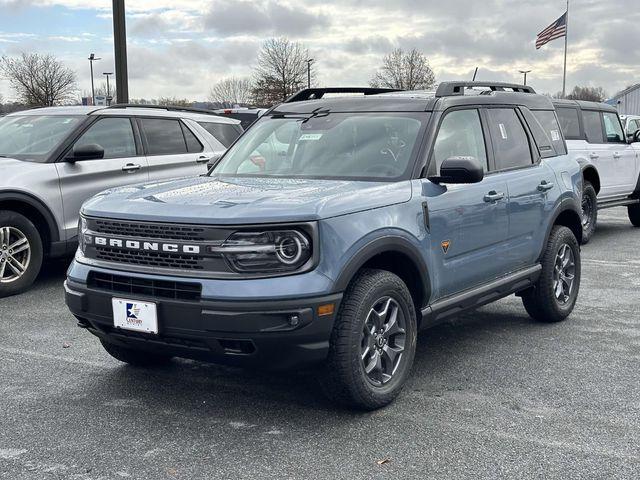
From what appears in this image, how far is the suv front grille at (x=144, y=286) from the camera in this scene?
3.73 meters

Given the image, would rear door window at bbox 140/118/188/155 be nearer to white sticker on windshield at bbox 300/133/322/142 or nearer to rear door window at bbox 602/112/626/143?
white sticker on windshield at bbox 300/133/322/142

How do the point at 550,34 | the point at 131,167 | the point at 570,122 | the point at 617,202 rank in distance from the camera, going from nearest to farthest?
the point at 131,167, the point at 570,122, the point at 617,202, the point at 550,34

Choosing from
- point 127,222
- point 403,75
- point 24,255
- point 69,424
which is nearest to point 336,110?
point 127,222

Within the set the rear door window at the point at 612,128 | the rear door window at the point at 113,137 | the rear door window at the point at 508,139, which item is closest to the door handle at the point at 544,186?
the rear door window at the point at 508,139

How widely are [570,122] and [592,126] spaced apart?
501mm

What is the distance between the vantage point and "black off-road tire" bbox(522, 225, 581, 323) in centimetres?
591

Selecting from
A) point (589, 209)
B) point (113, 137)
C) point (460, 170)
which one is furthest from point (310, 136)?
point (589, 209)

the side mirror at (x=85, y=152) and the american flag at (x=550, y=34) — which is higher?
the american flag at (x=550, y=34)

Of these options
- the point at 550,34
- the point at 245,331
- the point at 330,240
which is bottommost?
the point at 245,331

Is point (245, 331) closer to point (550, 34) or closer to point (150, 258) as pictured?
point (150, 258)

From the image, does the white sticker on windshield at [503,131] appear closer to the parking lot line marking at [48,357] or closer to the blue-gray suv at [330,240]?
the blue-gray suv at [330,240]

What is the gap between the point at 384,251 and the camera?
4.12 meters

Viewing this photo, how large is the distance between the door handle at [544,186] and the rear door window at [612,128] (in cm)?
645

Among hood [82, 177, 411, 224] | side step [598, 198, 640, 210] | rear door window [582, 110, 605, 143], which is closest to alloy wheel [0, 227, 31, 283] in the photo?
hood [82, 177, 411, 224]
